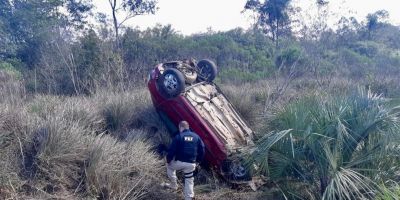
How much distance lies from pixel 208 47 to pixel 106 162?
18.6m

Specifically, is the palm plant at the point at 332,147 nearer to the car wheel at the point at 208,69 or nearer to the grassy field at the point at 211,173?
the grassy field at the point at 211,173

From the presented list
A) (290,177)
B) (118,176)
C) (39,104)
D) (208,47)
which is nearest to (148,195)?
(118,176)

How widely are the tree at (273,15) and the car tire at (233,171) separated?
21.8 metres

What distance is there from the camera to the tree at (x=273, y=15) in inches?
1187

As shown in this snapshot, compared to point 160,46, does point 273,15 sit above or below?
above

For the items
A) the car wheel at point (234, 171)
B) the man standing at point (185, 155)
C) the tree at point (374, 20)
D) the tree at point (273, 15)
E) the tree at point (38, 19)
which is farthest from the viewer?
the tree at point (374, 20)

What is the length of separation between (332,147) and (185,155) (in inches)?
103

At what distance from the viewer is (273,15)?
3098cm

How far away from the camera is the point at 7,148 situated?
6.85m

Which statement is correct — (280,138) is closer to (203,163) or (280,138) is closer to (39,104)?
(203,163)

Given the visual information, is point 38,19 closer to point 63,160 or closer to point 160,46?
point 160,46

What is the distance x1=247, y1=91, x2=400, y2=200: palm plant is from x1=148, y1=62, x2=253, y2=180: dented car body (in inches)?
59.6

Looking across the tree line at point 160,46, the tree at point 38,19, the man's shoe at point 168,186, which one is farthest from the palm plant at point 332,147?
the tree at point 38,19

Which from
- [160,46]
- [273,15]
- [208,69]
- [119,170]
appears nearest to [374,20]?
[273,15]
